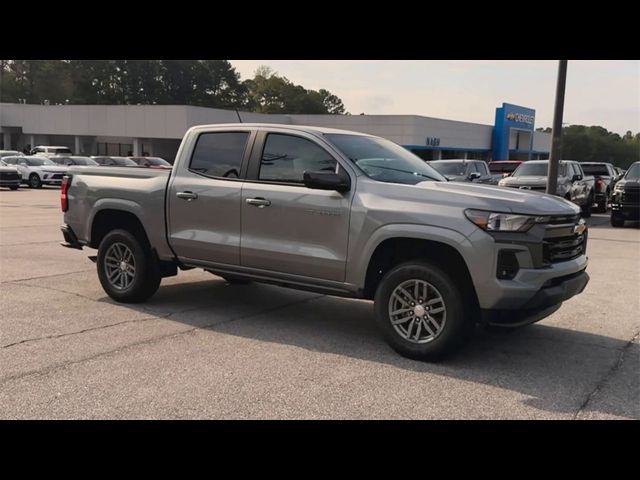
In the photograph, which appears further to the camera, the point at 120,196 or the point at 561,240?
the point at 120,196

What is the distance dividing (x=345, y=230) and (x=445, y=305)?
1.11 meters

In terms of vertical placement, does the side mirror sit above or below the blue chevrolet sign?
below

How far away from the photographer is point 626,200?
17594 millimetres

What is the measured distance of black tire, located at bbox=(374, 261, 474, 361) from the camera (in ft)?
16.3

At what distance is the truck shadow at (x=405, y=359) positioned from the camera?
4.75 meters

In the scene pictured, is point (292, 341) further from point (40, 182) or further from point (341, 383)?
point (40, 182)

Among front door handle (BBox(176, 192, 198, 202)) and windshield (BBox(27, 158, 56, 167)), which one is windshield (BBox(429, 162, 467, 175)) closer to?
front door handle (BBox(176, 192, 198, 202))

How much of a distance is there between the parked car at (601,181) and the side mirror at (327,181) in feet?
65.7

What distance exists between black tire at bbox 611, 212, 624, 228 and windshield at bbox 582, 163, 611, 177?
7.63m

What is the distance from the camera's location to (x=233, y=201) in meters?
6.09

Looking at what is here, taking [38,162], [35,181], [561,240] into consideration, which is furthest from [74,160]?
[561,240]

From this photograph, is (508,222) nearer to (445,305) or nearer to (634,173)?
Result: (445,305)

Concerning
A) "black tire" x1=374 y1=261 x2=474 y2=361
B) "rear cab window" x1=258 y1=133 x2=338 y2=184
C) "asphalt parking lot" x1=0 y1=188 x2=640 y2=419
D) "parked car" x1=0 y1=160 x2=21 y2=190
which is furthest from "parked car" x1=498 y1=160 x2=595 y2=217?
"parked car" x1=0 y1=160 x2=21 y2=190

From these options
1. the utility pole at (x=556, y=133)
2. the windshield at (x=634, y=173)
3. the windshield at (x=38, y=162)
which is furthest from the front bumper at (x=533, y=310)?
the windshield at (x=38, y=162)
